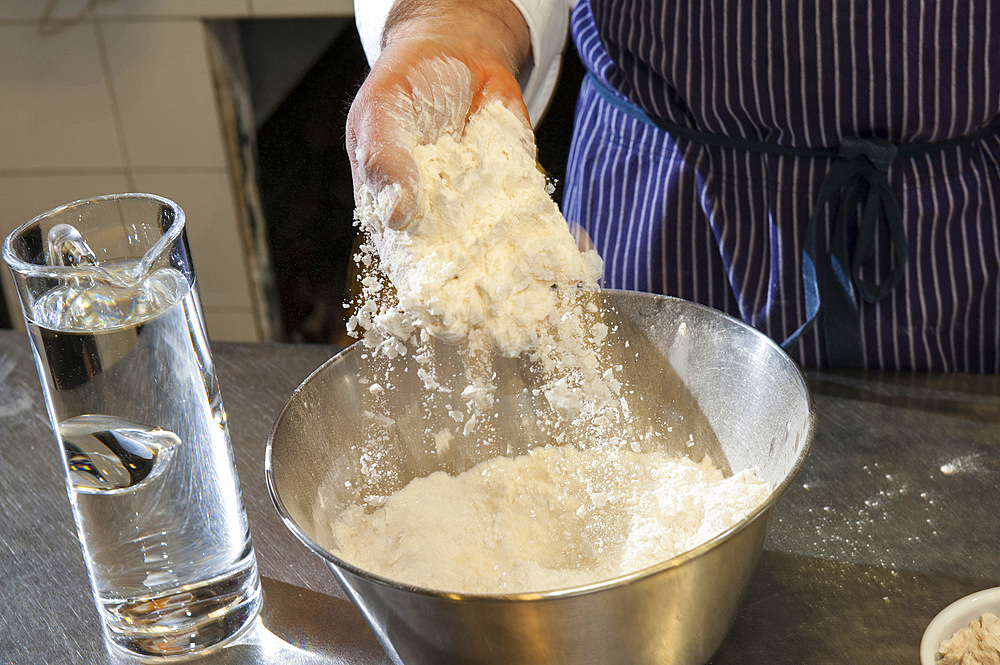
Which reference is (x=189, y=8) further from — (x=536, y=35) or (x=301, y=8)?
(x=536, y=35)

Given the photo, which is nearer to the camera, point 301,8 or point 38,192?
point 301,8

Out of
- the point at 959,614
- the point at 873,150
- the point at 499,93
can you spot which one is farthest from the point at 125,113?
the point at 959,614

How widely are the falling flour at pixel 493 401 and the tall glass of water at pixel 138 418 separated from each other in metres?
0.09

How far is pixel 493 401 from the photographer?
2.46ft

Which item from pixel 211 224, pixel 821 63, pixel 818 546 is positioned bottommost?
pixel 211 224

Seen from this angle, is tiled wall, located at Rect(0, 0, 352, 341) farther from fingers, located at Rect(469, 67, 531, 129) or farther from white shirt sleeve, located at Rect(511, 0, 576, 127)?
fingers, located at Rect(469, 67, 531, 129)

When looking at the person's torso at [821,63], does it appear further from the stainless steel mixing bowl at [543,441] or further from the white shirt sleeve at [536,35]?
the stainless steel mixing bowl at [543,441]

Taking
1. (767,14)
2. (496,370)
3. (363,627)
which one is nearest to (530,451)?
(496,370)

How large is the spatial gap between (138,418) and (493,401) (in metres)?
0.28

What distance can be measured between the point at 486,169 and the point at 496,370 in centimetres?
17

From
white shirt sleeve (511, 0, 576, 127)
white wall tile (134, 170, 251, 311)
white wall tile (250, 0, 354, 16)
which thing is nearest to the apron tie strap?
white shirt sleeve (511, 0, 576, 127)

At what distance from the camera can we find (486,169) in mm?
648

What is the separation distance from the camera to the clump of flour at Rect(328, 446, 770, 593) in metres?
0.60

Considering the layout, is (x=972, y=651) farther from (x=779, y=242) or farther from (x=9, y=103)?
(x=9, y=103)
